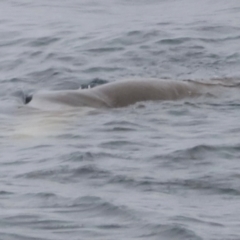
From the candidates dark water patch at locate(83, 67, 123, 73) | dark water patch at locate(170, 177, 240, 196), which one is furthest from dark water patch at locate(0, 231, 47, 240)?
dark water patch at locate(83, 67, 123, 73)

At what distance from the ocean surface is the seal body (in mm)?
167

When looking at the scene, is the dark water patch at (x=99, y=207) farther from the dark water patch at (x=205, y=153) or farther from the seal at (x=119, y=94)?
the seal at (x=119, y=94)

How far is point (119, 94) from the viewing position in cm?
1010

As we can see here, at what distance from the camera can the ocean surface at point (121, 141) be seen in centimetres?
629

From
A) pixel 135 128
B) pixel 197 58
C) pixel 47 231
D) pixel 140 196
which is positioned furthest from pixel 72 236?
pixel 197 58

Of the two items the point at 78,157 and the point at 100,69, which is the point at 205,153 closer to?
the point at 78,157

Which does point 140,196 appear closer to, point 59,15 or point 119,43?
point 119,43

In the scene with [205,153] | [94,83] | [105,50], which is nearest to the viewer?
[205,153]

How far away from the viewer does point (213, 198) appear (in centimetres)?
671

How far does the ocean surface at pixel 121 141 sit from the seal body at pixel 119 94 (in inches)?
6.6

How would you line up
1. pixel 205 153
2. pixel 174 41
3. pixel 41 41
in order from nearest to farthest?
pixel 205 153
pixel 174 41
pixel 41 41

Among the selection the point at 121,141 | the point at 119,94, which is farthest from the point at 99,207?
the point at 119,94

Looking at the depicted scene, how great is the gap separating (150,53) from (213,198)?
6728 millimetres

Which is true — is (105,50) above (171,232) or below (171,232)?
above
